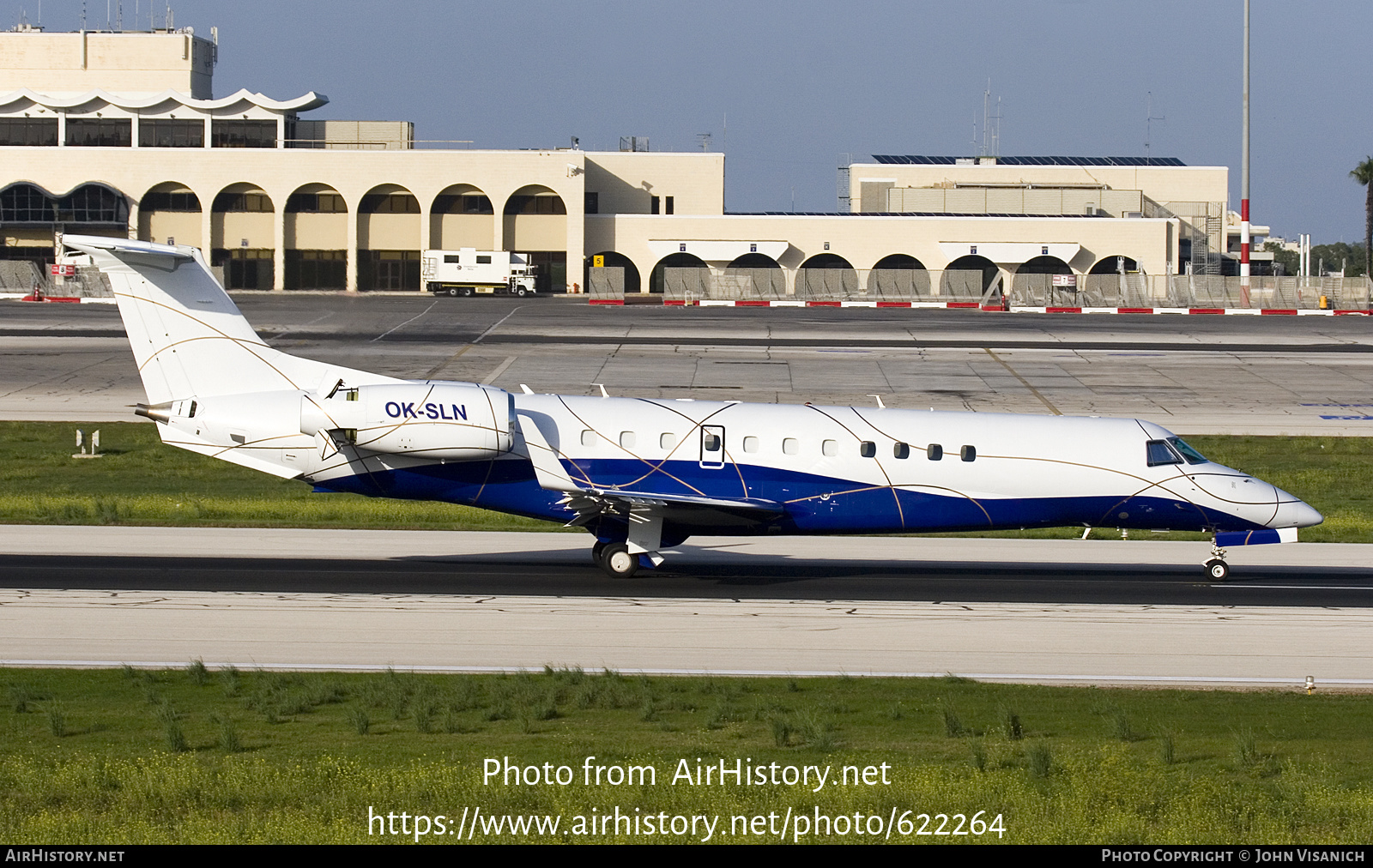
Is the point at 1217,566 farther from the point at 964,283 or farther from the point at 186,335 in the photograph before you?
the point at 964,283

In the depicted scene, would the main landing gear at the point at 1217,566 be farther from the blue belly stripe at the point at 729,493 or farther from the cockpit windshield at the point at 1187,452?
the cockpit windshield at the point at 1187,452

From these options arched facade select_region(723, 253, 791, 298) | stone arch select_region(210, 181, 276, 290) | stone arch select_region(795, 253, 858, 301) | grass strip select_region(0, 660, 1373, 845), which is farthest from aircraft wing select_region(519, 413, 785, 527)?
stone arch select_region(210, 181, 276, 290)

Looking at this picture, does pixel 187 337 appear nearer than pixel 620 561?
Yes

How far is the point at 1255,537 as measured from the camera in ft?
79.3

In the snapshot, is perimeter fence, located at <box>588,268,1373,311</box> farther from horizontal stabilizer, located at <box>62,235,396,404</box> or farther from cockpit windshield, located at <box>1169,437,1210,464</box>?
horizontal stabilizer, located at <box>62,235,396,404</box>

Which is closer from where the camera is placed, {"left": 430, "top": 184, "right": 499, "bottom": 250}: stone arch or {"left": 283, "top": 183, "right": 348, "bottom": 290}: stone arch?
{"left": 283, "top": 183, "right": 348, "bottom": 290}: stone arch

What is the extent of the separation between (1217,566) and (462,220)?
78241 millimetres

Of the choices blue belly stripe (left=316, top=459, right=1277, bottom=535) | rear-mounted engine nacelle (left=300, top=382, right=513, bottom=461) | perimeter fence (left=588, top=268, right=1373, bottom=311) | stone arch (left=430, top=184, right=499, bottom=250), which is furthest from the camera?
stone arch (left=430, top=184, right=499, bottom=250)

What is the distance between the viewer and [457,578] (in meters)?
23.8

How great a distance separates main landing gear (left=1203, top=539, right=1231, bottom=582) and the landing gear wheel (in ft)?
31.8

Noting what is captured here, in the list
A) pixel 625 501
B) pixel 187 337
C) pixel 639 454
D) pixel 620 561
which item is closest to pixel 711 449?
pixel 639 454

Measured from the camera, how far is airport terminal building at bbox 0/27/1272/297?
308 feet

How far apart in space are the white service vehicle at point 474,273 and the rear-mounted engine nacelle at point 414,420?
6948 cm

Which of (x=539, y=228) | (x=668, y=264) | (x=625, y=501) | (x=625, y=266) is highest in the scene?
(x=539, y=228)
